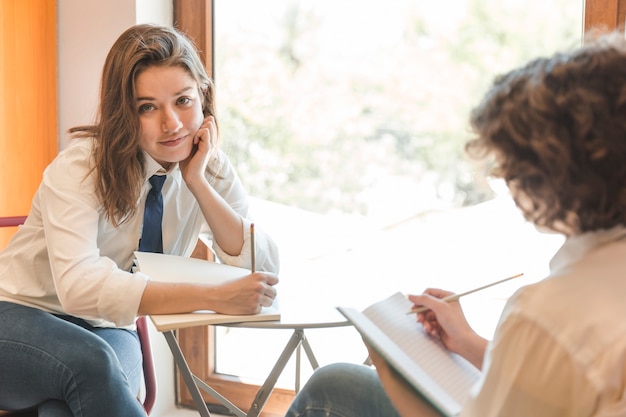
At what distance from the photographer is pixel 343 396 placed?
125cm

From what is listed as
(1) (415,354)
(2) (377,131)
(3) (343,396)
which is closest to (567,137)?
(1) (415,354)

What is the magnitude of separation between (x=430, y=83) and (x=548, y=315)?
1.50 metres

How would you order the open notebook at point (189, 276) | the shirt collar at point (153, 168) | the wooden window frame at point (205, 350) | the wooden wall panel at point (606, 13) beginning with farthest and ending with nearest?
the wooden window frame at point (205, 350)
the wooden wall panel at point (606, 13)
the shirt collar at point (153, 168)
the open notebook at point (189, 276)

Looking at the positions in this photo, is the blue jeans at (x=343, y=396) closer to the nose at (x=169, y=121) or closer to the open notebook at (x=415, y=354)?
the open notebook at (x=415, y=354)

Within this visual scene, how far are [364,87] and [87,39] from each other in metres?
0.82

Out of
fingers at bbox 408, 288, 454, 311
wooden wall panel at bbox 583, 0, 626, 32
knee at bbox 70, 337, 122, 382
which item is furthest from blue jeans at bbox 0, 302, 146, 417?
wooden wall panel at bbox 583, 0, 626, 32

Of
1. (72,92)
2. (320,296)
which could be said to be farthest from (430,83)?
(72,92)

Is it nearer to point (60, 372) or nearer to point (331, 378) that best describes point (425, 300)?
point (331, 378)

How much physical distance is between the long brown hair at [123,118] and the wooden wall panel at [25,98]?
2.23 ft

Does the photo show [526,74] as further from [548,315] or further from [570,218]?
[548,315]

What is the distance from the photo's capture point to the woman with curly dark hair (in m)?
0.78

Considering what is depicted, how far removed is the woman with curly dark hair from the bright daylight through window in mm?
1277

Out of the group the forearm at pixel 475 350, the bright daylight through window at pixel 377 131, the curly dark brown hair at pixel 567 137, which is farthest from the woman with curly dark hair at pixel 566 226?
the bright daylight through window at pixel 377 131

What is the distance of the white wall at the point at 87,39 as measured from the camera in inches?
87.7
